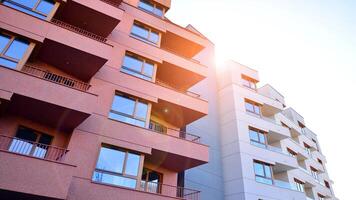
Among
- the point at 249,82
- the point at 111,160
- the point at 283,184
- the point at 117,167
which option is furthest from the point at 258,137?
the point at 111,160

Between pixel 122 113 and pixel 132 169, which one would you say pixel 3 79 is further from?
pixel 132 169

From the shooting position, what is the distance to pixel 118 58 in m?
14.7

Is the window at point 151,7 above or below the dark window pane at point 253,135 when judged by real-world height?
above

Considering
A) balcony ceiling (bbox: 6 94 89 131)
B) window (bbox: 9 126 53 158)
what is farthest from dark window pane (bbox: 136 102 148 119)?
window (bbox: 9 126 53 158)

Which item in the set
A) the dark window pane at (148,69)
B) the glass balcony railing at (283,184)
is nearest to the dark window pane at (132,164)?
the dark window pane at (148,69)

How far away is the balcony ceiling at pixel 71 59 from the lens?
12.1 m

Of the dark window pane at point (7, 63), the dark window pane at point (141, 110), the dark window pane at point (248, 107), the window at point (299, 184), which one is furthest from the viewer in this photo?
the window at point (299, 184)

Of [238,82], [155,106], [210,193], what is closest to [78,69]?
[155,106]

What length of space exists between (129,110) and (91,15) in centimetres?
579

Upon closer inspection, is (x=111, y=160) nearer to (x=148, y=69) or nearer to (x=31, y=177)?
(x=31, y=177)

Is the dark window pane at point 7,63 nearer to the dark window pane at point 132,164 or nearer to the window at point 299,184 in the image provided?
the dark window pane at point 132,164

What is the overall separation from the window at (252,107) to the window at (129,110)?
1314 centimetres

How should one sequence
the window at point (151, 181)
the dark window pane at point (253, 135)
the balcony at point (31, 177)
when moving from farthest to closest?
the dark window pane at point (253, 135) → the window at point (151, 181) → the balcony at point (31, 177)

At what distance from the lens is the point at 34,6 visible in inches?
495
